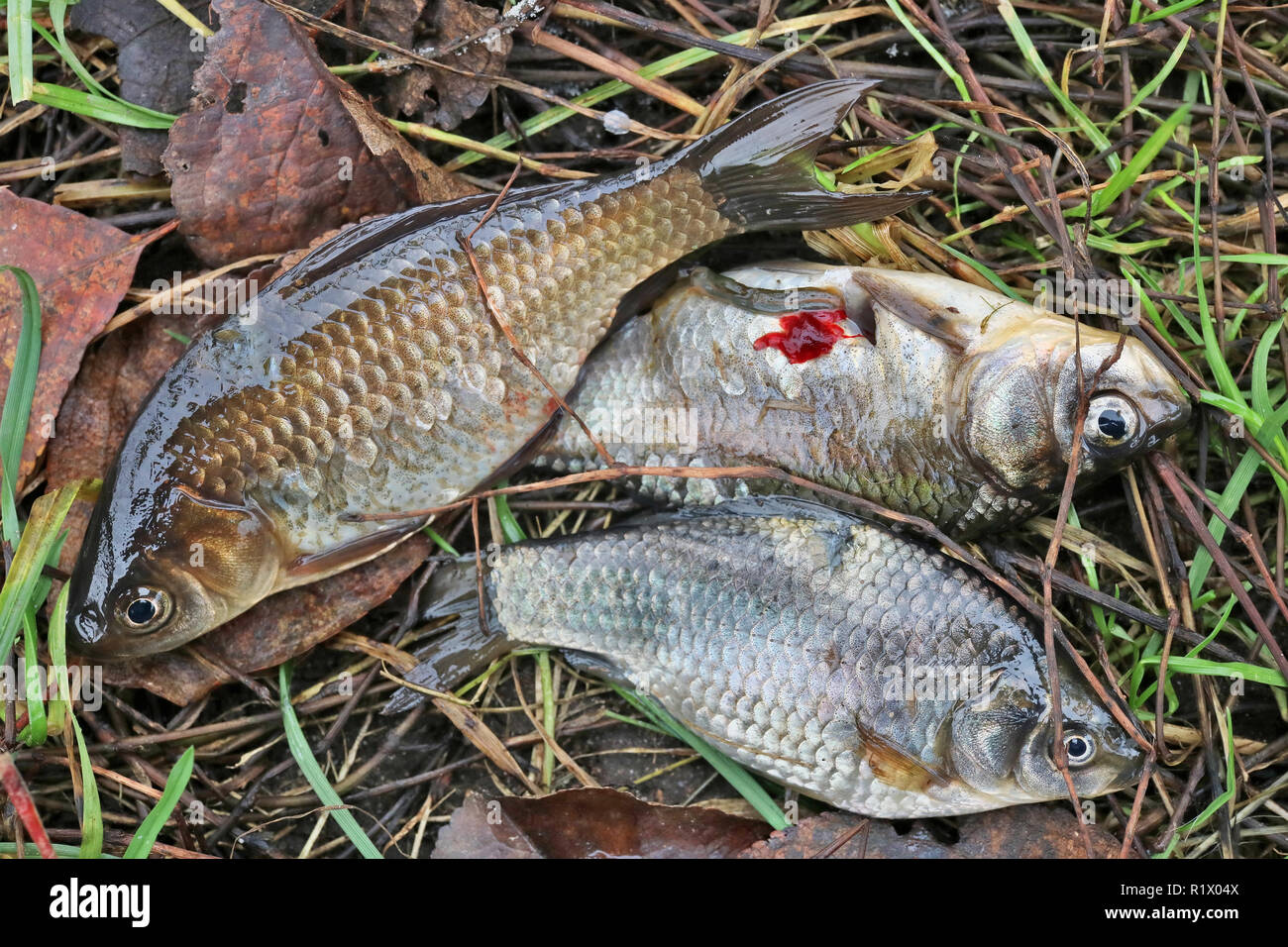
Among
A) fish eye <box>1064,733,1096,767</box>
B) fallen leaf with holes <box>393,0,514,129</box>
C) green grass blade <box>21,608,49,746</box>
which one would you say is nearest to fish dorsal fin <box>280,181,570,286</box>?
fallen leaf with holes <box>393,0,514,129</box>

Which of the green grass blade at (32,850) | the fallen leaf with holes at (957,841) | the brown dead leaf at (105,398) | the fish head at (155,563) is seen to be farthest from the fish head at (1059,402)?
the green grass blade at (32,850)

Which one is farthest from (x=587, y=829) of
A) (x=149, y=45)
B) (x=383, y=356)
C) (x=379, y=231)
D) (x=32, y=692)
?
(x=149, y=45)

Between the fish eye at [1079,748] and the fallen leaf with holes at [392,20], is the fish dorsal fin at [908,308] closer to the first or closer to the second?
the fish eye at [1079,748]

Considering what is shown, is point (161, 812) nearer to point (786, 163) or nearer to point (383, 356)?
point (383, 356)

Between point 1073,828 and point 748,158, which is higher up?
point 748,158
